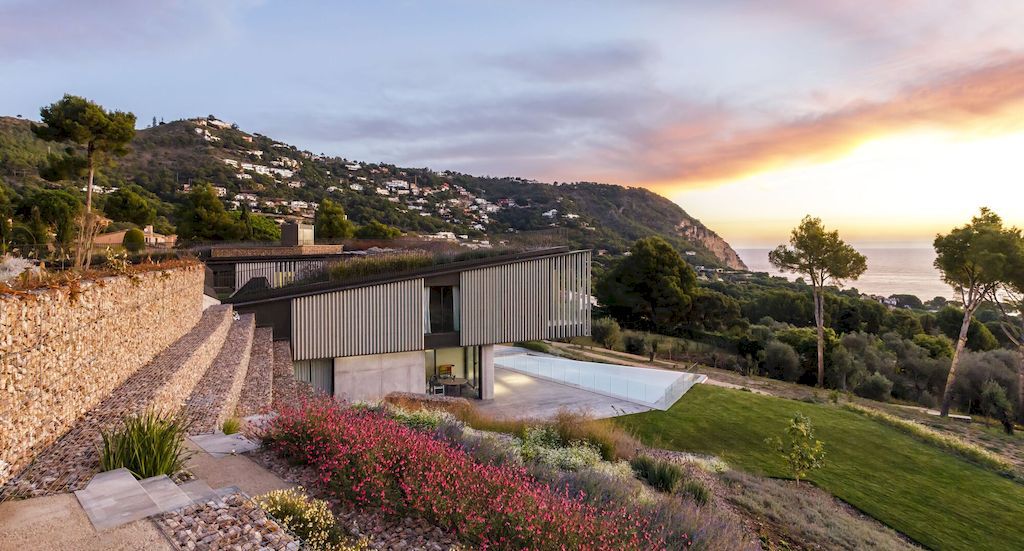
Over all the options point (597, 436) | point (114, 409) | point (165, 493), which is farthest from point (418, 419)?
point (165, 493)

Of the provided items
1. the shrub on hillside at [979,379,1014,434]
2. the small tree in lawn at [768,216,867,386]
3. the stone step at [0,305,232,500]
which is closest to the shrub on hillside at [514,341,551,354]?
the small tree in lawn at [768,216,867,386]

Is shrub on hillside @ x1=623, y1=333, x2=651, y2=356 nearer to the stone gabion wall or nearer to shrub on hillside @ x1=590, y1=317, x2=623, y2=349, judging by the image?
shrub on hillside @ x1=590, y1=317, x2=623, y2=349

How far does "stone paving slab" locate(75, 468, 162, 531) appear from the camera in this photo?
315 centimetres

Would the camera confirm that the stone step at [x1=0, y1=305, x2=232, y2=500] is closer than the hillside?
Yes

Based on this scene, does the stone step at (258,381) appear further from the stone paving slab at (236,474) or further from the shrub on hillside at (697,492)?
the shrub on hillside at (697,492)

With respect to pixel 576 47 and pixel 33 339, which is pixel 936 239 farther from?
pixel 33 339

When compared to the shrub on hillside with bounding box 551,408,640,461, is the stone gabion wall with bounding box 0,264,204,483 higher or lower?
higher

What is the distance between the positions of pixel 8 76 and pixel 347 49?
57.1 ft

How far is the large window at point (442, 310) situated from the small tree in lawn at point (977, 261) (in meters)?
20.3

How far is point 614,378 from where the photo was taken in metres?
17.8

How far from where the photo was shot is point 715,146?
29859mm

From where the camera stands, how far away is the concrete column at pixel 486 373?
16703 millimetres

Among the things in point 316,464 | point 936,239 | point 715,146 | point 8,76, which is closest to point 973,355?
point 936,239

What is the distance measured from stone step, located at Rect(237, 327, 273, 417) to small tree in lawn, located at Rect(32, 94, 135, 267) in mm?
13216
